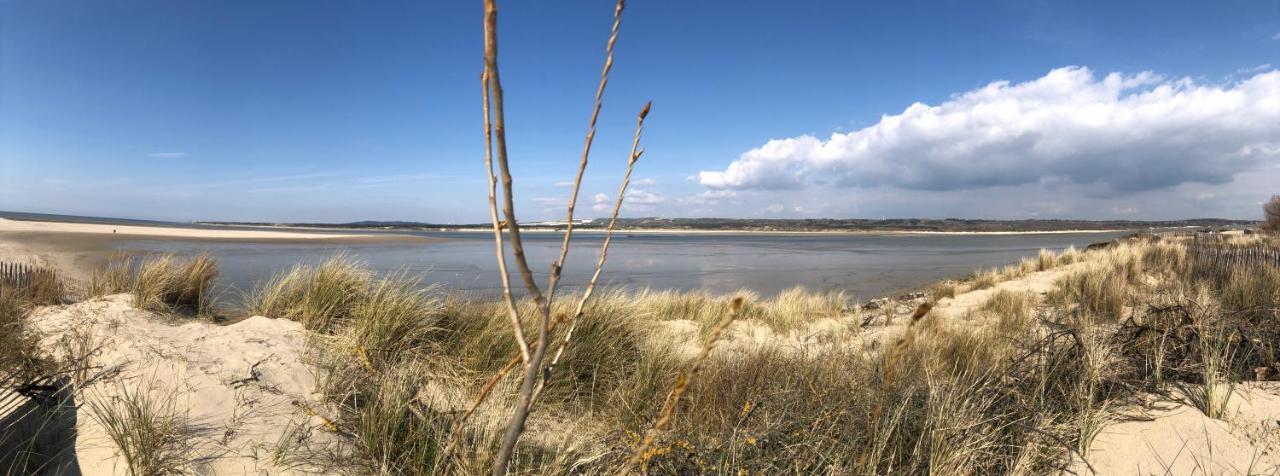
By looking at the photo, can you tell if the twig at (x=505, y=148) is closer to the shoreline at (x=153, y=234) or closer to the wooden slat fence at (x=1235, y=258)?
the wooden slat fence at (x=1235, y=258)

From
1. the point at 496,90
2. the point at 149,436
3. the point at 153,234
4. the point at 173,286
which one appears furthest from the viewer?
the point at 153,234

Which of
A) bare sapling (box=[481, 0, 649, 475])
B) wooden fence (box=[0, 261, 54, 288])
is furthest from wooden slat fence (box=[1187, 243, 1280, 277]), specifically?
wooden fence (box=[0, 261, 54, 288])

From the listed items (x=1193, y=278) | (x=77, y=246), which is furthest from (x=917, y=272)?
(x=77, y=246)

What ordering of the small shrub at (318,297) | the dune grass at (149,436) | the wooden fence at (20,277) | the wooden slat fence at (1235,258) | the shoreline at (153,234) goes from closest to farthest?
the dune grass at (149,436) < the small shrub at (318,297) < the wooden fence at (20,277) < the wooden slat fence at (1235,258) < the shoreline at (153,234)

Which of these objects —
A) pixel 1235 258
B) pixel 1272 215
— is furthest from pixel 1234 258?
pixel 1272 215

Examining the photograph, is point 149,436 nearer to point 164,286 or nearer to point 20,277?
point 164,286

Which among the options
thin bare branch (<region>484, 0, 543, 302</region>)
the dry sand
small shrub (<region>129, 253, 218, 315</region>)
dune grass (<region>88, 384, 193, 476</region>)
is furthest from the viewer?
small shrub (<region>129, 253, 218, 315</region>)

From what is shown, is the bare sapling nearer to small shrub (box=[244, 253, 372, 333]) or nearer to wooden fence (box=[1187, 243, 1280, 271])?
small shrub (box=[244, 253, 372, 333])

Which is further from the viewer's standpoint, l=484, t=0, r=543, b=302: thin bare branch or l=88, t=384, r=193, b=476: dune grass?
l=88, t=384, r=193, b=476: dune grass

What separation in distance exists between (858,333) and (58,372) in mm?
7127

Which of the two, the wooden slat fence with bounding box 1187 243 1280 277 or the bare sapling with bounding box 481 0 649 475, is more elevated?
the bare sapling with bounding box 481 0 649 475

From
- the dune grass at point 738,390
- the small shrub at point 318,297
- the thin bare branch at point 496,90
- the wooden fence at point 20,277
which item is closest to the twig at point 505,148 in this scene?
the thin bare branch at point 496,90

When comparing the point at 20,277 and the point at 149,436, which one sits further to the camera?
the point at 20,277

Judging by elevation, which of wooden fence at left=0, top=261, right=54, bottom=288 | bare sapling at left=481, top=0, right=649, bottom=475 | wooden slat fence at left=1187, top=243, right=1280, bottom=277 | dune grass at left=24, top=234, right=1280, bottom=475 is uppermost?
bare sapling at left=481, top=0, right=649, bottom=475
